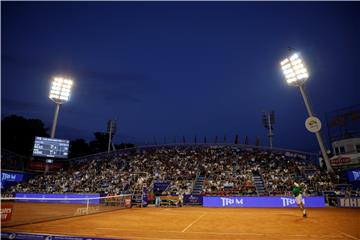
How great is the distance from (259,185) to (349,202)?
10.1 meters

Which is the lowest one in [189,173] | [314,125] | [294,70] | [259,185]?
[259,185]

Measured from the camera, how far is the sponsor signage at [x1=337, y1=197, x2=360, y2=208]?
2375 centimetres

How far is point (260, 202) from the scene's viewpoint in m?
25.3

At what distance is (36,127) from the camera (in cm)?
7381

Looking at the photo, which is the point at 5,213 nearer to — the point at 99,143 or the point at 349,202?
the point at 349,202

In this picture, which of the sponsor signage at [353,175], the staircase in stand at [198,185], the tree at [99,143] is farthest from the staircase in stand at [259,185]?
the tree at [99,143]

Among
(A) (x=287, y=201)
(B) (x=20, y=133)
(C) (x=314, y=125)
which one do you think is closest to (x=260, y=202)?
(A) (x=287, y=201)

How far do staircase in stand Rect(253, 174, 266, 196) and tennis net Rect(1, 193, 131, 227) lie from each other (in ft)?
52.2

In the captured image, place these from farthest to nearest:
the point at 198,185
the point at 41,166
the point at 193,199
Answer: the point at 41,166
the point at 198,185
the point at 193,199

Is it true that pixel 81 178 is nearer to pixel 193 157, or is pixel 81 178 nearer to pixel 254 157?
pixel 193 157

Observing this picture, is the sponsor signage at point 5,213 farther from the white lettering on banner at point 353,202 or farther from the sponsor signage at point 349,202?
the white lettering on banner at point 353,202

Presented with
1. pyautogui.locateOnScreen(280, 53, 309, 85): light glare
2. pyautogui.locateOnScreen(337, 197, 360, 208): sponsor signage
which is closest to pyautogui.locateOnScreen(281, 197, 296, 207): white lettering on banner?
pyautogui.locateOnScreen(337, 197, 360, 208): sponsor signage

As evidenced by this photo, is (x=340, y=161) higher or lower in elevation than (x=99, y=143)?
lower

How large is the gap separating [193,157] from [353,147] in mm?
25825
